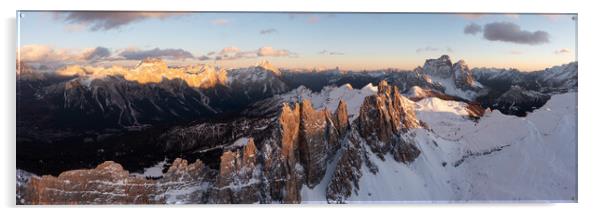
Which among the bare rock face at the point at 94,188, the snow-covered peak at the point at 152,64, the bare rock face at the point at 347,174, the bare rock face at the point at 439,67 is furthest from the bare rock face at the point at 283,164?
the bare rock face at the point at 439,67

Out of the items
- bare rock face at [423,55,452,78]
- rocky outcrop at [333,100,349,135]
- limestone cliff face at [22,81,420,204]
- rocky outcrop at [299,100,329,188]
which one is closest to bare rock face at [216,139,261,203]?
limestone cliff face at [22,81,420,204]

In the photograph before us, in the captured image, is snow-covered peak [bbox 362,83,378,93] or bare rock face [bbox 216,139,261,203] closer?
bare rock face [bbox 216,139,261,203]

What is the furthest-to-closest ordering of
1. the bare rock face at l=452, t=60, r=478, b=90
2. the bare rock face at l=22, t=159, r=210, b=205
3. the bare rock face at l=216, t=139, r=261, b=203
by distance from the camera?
the bare rock face at l=452, t=60, r=478, b=90 < the bare rock face at l=216, t=139, r=261, b=203 < the bare rock face at l=22, t=159, r=210, b=205

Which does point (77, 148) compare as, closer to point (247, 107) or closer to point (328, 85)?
point (247, 107)

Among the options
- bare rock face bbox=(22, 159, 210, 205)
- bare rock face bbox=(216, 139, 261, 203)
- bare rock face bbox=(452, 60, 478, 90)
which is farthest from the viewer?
bare rock face bbox=(452, 60, 478, 90)

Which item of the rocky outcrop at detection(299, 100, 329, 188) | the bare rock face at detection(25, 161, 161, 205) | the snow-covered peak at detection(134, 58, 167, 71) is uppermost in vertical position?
the snow-covered peak at detection(134, 58, 167, 71)

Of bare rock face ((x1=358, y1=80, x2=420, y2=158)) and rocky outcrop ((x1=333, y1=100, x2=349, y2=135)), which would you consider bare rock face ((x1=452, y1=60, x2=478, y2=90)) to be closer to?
bare rock face ((x1=358, y1=80, x2=420, y2=158))

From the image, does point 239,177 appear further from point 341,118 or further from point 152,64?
point 152,64
